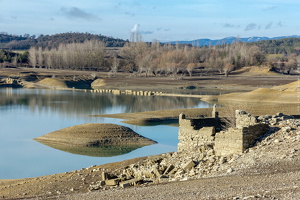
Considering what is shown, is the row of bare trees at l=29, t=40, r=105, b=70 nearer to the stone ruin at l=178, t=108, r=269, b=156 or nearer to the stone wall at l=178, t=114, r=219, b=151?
the stone wall at l=178, t=114, r=219, b=151

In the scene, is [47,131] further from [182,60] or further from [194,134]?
[182,60]

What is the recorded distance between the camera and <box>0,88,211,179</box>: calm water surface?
22.9 meters

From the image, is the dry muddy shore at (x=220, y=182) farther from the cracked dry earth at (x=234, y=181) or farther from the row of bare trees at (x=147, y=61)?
the row of bare trees at (x=147, y=61)

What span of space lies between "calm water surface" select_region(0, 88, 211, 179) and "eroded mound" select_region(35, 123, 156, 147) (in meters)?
1.13

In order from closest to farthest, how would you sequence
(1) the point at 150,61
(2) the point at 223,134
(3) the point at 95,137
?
1. (2) the point at 223,134
2. (3) the point at 95,137
3. (1) the point at 150,61

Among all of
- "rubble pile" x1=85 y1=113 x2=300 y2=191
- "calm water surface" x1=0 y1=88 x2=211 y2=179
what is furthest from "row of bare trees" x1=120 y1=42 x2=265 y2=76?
"rubble pile" x1=85 y1=113 x2=300 y2=191

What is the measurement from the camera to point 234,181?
1133 centimetres

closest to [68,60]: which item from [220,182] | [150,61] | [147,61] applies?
[147,61]

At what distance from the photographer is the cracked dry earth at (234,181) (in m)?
10.3

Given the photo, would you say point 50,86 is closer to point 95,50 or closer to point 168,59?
point 168,59

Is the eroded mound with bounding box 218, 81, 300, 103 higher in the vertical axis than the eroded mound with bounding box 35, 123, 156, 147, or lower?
higher

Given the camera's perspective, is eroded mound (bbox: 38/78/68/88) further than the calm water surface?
Yes

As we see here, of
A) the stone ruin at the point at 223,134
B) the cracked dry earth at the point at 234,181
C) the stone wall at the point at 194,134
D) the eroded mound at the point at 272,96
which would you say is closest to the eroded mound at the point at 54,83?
the eroded mound at the point at 272,96

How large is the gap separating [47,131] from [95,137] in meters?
5.31
